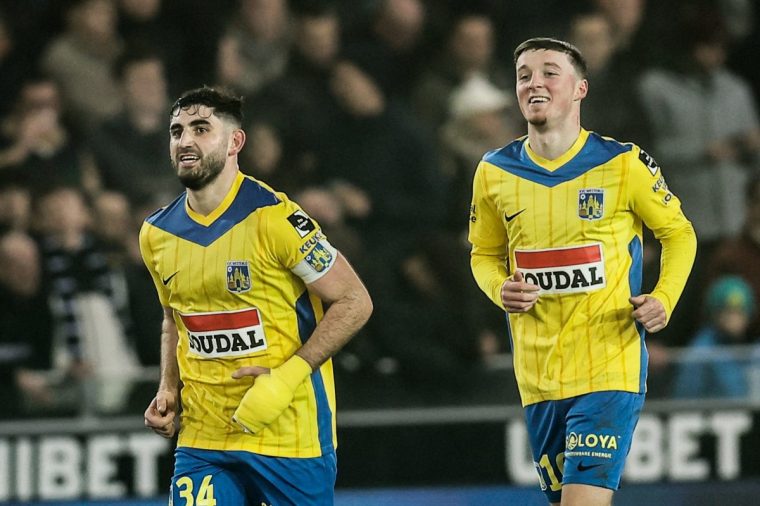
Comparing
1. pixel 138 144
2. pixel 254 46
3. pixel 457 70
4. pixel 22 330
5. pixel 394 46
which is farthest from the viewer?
pixel 254 46

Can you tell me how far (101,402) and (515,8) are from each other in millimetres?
3879

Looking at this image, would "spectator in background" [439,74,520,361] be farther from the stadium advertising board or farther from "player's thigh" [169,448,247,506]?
"player's thigh" [169,448,247,506]

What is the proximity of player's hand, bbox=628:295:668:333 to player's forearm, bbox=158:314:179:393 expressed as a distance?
1.63m

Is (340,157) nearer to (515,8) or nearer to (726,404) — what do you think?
Answer: (515,8)

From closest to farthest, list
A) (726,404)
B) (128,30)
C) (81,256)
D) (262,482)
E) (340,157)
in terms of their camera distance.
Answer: (262,482) < (726,404) < (81,256) < (340,157) < (128,30)

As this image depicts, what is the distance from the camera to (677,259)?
15.8 feet

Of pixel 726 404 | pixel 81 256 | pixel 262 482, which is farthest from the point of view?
pixel 81 256

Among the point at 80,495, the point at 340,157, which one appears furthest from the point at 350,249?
the point at 80,495

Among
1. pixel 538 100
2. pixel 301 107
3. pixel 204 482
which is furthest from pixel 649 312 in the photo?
pixel 301 107

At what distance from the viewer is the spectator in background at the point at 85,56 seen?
9.24 meters

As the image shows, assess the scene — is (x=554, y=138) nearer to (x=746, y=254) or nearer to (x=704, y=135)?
(x=746, y=254)

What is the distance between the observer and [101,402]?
7.87m

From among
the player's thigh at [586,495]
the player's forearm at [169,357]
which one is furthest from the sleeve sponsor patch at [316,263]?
the player's thigh at [586,495]

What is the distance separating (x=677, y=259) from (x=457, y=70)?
4.44m
